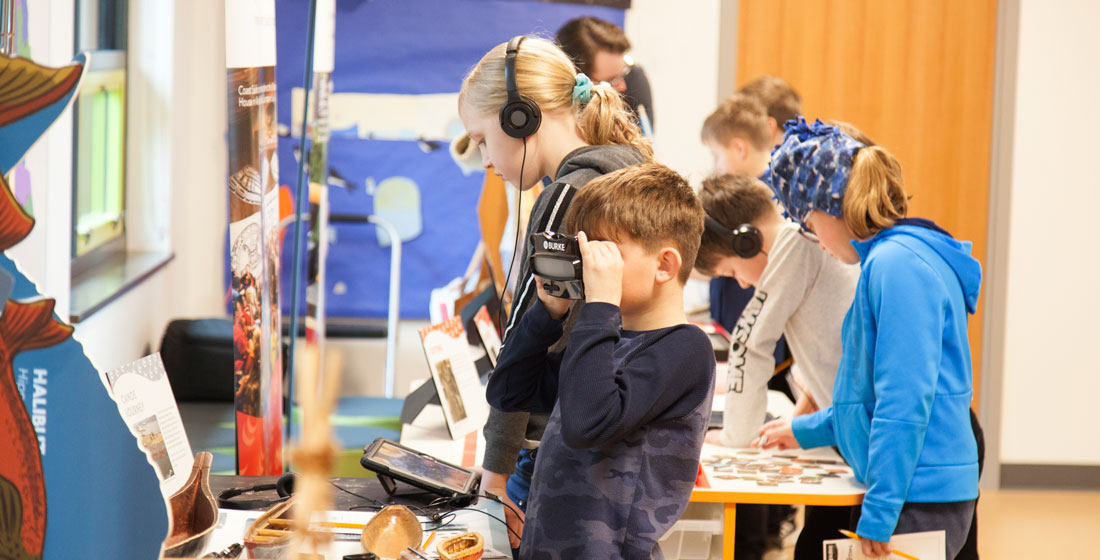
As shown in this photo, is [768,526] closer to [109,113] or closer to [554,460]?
[554,460]

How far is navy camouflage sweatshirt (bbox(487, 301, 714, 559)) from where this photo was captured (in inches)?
51.9

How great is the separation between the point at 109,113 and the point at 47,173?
1.38m

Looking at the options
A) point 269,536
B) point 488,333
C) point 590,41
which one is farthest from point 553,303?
point 590,41

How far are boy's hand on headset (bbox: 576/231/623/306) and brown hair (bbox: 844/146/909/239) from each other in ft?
2.29

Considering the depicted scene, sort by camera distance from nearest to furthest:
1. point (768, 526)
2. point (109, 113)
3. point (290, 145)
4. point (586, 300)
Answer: point (586, 300) < point (768, 526) < point (109, 113) < point (290, 145)

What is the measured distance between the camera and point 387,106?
14.8ft

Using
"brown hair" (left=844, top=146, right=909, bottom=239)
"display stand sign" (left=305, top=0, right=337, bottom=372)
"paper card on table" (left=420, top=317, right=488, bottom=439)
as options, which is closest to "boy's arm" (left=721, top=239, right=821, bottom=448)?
"brown hair" (left=844, top=146, right=909, bottom=239)

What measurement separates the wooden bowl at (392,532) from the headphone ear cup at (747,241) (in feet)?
3.94

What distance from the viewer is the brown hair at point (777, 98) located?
11.0ft

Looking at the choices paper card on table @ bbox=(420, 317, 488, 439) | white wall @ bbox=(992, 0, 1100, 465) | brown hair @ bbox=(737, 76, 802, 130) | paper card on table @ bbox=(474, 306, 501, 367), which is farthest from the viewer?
white wall @ bbox=(992, 0, 1100, 465)

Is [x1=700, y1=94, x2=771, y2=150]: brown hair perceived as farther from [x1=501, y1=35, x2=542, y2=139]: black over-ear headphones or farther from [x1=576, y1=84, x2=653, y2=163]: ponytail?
[x1=501, y1=35, x2=542, y2=139]: black over-ear headphones

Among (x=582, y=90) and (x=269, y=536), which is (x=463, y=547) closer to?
(x=269, y=536)

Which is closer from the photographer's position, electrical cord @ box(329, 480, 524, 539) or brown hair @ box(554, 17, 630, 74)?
electrical cord @ box(329, 480, 524, 539)

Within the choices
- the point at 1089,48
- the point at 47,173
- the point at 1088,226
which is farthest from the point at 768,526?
the point at 1089,48
